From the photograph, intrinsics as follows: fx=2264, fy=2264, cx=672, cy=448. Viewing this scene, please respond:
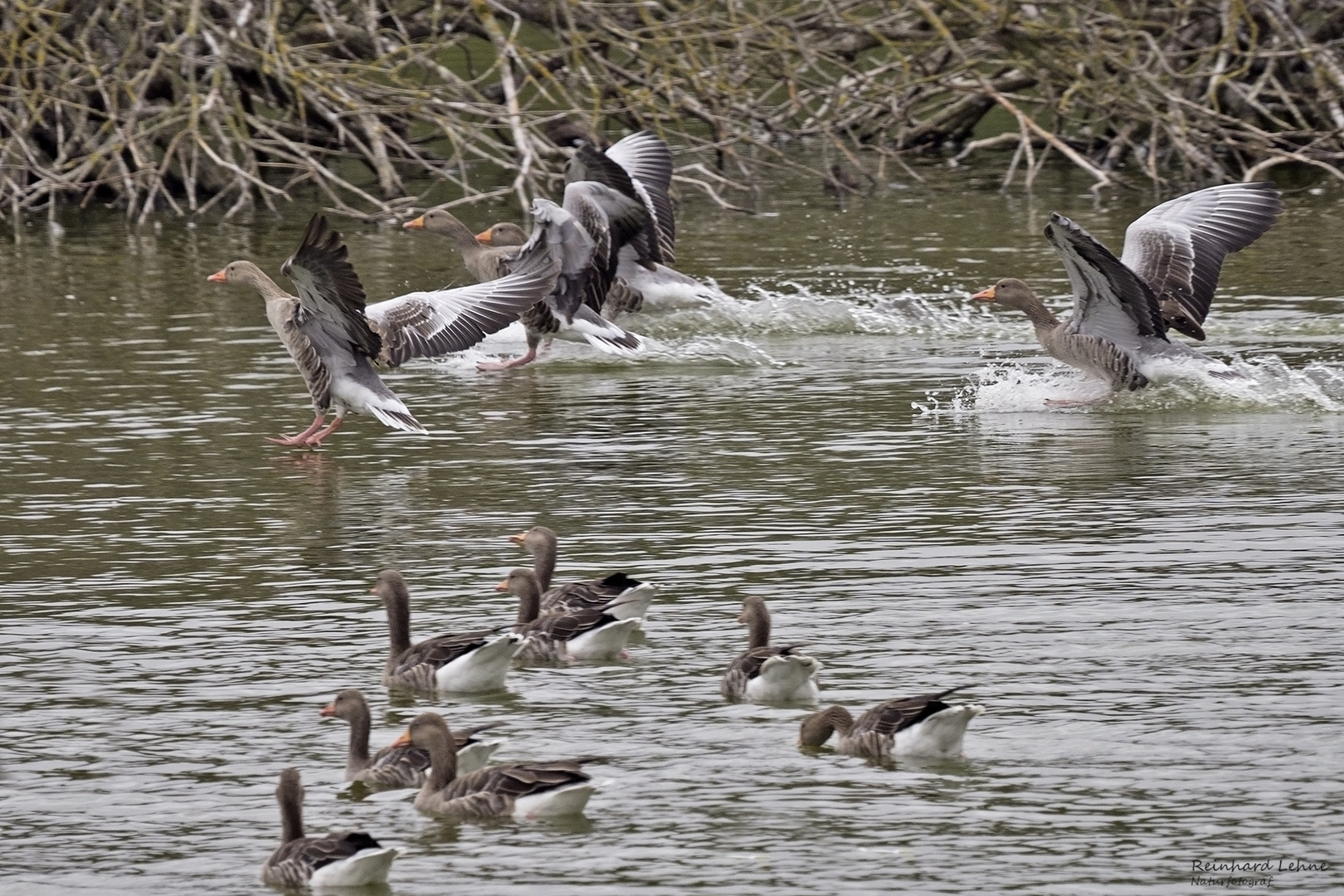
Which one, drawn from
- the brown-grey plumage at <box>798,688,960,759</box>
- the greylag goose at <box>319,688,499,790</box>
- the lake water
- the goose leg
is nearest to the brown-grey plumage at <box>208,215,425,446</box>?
the goose leg

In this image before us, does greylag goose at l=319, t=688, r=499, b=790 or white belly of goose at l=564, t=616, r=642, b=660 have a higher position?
white belly of goose at l=564, t=616, r=642, b=660

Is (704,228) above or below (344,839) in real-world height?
above

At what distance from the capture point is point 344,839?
→ 6004 millimetres

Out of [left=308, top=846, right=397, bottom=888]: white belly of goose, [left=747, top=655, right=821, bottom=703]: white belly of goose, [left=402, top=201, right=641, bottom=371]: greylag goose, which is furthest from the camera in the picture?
[left=402, top=201, right=641, bottom=371]: greylag goose

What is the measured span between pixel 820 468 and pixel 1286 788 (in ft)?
17.2

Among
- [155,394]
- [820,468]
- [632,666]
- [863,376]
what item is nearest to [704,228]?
[863,376]

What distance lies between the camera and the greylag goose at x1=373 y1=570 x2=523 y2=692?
7820 mm

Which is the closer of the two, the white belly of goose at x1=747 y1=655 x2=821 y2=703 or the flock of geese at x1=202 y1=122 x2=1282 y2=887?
the flock of geese at x1=202 y1=122 x2=1282 y2=887

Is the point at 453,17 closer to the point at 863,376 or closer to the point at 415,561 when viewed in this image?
the point at 863,376

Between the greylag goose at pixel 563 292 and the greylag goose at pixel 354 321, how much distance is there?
0.49 metres

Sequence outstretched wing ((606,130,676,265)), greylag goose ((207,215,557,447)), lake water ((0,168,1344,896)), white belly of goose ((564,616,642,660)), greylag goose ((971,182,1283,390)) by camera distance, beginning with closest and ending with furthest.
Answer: lake water ((0,168,1344,896)) < white belly of goose ((564,616,642,660)) < greylag goose ((207,215,557,447)) < greylag goose ((971,182,1283,390)) < outstretched wing ((606,130,676,265))

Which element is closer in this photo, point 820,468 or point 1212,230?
point 820,468

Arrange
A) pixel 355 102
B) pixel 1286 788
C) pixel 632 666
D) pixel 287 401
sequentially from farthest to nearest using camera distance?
1. pixel 355 102
2. pixel 287 401
3. pixel 632 666
4. pixel 1286 788

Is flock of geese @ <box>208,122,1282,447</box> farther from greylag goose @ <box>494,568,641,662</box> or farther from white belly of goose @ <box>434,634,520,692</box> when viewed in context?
white belly of goose @ <box>434,634,520,692</box>
